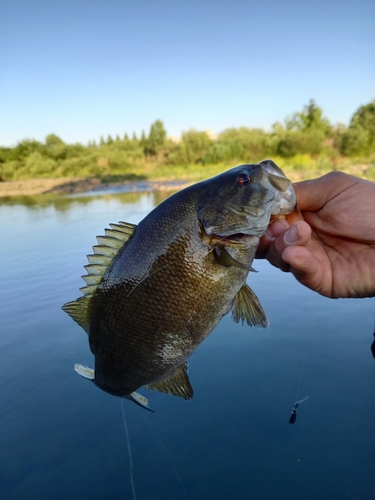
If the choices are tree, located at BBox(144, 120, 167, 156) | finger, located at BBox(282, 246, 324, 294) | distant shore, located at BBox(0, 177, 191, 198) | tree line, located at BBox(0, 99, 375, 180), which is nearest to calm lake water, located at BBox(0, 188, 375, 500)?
finger, located at BBox(282, 246, 324, 294)

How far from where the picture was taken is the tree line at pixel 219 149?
35.2 metres

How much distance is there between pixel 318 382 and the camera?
12.0ft

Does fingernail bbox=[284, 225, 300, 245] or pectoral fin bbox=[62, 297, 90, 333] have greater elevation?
fingernail bbox=[284, 225, 300, 245]

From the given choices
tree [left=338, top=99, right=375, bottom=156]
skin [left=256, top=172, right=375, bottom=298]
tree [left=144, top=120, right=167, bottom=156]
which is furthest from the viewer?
tree [left=144, top=120, right=167, bottom=156]

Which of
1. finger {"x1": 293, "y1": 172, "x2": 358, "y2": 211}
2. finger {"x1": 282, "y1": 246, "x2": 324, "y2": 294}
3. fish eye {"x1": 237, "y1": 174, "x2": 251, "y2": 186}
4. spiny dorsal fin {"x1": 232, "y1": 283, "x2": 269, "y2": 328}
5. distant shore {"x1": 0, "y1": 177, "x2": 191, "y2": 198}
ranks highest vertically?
fish eye {"x1": 237, "y1": 174, "x2": 251, "y2": 186}

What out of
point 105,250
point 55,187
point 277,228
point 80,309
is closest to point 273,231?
point 277,228

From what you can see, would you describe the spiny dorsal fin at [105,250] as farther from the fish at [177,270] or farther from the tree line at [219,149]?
the tree line at [219,149]

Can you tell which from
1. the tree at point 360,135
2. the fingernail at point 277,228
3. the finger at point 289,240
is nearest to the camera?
the finger at point 289,240

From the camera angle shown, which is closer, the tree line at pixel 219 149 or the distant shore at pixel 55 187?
the distant shore at pixel 55 187

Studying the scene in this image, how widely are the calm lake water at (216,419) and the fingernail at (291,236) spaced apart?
189 cm

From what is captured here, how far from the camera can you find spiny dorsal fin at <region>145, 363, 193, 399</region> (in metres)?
Result: 2.00

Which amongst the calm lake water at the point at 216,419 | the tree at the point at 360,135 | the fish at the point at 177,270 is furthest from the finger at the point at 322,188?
the tree at the point at 360,135

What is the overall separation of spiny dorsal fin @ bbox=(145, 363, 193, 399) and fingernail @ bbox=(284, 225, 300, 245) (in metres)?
0.91

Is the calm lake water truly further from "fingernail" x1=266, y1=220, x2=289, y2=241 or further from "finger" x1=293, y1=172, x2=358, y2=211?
"finger" x1=293, y1=172, x2=358, y2=211
